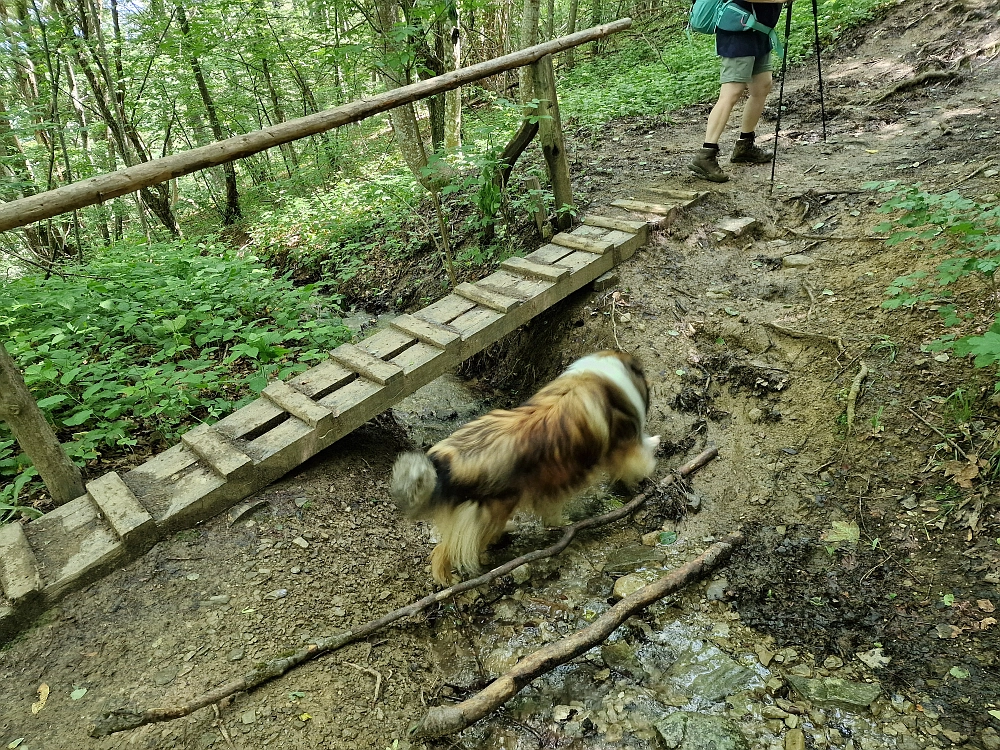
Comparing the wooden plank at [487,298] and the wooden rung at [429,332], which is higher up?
the wooden plank at [487,298]

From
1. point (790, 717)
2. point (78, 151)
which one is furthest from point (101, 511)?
point (78, 151)

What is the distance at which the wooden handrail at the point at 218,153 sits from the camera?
8.21 ft

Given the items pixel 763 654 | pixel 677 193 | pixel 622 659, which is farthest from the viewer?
pixel 677 193

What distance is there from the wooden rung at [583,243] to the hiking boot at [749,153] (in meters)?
2.15

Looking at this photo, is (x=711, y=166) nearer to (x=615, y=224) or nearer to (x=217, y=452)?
(x=615, y=224)

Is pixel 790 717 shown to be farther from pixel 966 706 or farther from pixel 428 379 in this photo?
pixel 428 379

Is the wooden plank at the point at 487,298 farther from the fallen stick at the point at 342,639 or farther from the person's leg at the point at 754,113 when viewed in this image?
the person's leg at the point at 754,113

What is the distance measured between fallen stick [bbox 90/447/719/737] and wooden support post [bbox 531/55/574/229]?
2.77 metres

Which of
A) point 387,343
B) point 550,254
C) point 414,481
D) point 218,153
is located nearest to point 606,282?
point 550,254

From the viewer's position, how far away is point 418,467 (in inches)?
97.5

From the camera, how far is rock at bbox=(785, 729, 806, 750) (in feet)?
6.45

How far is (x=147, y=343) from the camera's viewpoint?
180 inches

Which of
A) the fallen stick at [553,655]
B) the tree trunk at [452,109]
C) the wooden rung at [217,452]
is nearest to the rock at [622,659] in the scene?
the fallen stick at [553,655]

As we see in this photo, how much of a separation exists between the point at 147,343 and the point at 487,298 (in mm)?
2855
